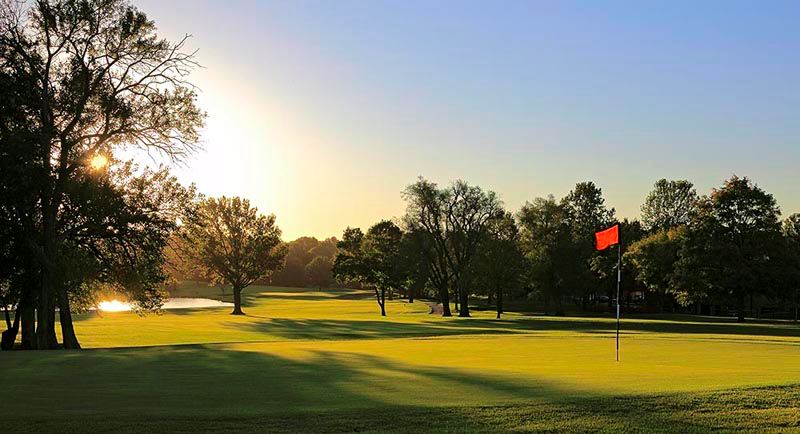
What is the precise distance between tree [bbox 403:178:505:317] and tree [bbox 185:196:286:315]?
17.4m

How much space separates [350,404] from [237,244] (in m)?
71.7

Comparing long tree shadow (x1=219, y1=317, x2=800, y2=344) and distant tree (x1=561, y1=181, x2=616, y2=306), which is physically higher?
distant tree (x1=561, y1=181, x2=616, y2=306)

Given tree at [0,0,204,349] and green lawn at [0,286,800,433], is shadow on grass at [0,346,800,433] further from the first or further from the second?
tree at [0,0,204,349]

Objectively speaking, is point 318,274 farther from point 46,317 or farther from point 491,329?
point 46,317

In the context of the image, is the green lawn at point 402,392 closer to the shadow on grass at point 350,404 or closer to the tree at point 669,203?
the shadow on grass at point 350,404

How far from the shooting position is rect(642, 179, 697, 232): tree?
96562mm

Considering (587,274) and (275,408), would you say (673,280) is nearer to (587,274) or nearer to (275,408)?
(587,274)

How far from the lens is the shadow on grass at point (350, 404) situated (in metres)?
9.80

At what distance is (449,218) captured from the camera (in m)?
77.2

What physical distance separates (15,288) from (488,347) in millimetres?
21884

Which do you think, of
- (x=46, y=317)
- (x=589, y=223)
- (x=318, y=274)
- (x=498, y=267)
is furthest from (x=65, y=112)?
(x=318, y=274)

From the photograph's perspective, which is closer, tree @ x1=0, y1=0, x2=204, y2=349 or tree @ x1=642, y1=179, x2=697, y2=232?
tree @ x1=0, y1=0, x2=204, y2=349

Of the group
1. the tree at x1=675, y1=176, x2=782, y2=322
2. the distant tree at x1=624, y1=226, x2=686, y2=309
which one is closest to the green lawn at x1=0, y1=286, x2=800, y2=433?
the tree at x1=675, y1=176, x2=782, y2=322

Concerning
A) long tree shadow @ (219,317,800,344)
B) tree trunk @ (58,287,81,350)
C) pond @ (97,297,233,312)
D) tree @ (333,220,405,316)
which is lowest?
pond @ (97,297,233,312)
